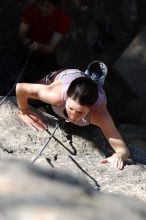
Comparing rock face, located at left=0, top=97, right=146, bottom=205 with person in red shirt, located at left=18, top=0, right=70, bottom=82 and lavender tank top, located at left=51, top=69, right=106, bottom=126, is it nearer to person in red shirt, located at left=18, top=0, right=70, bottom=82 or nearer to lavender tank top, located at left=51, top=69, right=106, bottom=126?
lavender tank top, located at left=51, top=69, right=106, bottom=126

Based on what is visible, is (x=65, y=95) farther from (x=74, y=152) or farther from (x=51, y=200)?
(x=51, y=200)

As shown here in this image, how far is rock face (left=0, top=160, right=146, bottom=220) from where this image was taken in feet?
2.80

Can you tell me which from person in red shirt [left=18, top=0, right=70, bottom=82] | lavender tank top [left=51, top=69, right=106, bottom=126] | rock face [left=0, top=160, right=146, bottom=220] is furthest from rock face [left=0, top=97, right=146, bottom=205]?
rock face [left=0, top=160, right=146, bottom=220]

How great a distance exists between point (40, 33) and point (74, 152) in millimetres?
1263

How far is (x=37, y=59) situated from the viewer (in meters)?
4.38

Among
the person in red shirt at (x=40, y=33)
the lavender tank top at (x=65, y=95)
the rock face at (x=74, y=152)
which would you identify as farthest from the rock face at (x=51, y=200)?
the person in red shirt at (x=40, y=33)

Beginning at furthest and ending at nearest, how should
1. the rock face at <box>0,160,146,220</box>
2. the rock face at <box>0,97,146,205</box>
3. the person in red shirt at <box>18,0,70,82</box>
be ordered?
the person in red shirt at <box>18,0,70,82</box> → the rock face at <box>0,97,146,205</box> → the rock face at <box>0,160,146,220</box>

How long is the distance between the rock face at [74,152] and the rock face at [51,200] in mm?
1970

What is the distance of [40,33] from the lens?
438cm

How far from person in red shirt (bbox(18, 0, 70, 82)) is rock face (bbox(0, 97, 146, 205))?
0.69 meters

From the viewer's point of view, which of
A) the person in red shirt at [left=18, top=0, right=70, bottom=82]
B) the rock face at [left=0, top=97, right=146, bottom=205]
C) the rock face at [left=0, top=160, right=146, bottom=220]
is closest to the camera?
the rock face at [left=0, top=160, right=146, bottom=220]

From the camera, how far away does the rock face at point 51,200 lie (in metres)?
0.85

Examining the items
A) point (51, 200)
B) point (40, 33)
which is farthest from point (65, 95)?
point (51, 200)

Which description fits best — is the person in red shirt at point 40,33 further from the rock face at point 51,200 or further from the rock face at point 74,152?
the rock face at point 51,200
